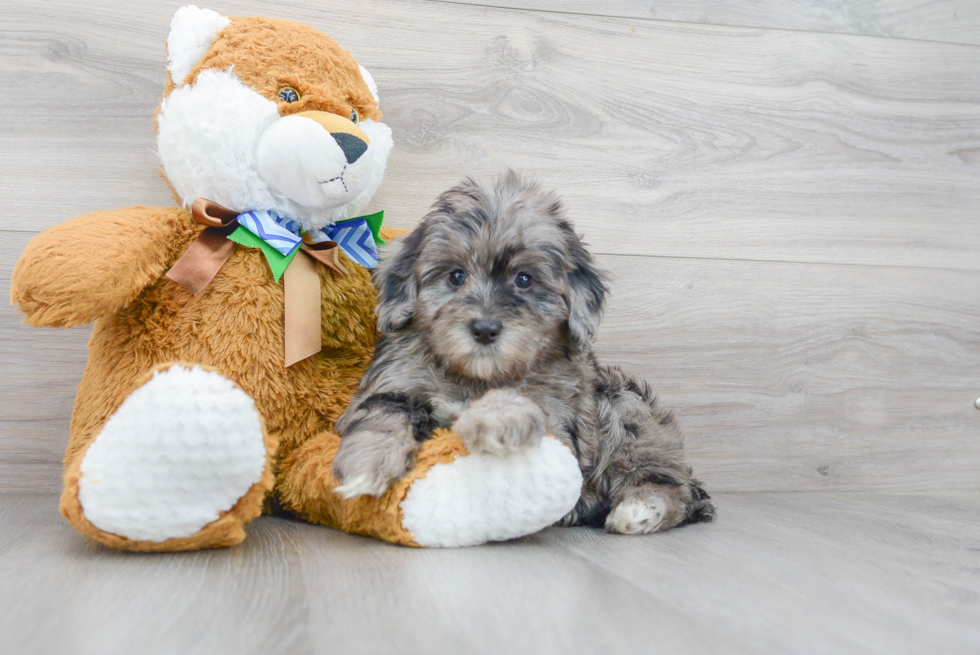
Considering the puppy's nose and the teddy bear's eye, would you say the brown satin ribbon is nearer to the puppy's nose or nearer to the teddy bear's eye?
the teddy bear's eye

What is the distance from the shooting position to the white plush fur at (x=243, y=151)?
5.23 feet

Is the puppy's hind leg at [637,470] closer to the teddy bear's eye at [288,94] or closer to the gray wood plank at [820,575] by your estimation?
the gray wood plank at [820,575]

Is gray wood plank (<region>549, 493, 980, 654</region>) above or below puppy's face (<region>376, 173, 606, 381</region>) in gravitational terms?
below

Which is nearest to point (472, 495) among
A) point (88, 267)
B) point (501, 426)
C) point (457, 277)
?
point (501, 426)

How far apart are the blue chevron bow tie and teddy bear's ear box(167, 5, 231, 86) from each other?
0.35 meters

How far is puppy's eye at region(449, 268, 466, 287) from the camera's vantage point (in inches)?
64.6

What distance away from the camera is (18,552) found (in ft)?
4.67

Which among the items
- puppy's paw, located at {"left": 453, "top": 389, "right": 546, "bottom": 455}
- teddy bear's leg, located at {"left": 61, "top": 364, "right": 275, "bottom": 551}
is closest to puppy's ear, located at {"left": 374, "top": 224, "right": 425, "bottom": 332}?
puppy's paw, located at {"left": 453, "top": 389, "right": 546, "bottom": 455}

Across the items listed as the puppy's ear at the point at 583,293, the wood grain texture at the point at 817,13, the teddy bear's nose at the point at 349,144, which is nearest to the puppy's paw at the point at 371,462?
the puppy's ear at the point at 583,293

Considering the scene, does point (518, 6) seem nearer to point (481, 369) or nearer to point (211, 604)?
point (481, 369)

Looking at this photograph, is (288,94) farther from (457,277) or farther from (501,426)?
(501,426)

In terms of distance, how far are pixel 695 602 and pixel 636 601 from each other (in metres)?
0.10

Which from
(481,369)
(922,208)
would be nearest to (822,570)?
(481,369)

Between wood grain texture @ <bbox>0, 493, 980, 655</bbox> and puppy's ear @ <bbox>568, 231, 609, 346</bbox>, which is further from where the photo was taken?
puppy's ear @ <bbox>568, 231, 609, 346</bbox>
